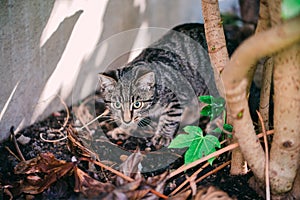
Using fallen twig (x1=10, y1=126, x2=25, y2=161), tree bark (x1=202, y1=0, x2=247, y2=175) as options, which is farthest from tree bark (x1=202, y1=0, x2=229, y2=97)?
fallen twig (x1=10, y1=126, x2=25, y2=161)

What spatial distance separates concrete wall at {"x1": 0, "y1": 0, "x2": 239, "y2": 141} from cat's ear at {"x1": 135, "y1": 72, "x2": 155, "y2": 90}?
22.9 inches

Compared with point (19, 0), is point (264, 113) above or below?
below

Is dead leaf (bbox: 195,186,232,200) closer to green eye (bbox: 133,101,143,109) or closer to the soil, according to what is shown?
the soil

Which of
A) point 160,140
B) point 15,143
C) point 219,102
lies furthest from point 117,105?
point 219,102

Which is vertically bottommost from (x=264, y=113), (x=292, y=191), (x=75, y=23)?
(x=292, y=191)

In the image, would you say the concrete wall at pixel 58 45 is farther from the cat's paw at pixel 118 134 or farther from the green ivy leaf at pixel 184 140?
the green ivy leaf at pixel 184 140

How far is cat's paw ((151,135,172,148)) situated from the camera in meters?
2.83

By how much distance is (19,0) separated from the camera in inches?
99.3

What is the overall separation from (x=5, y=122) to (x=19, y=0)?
0.68 meters

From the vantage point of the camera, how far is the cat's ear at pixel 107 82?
2709 millimetres

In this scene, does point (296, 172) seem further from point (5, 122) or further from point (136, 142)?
point (5, 122)

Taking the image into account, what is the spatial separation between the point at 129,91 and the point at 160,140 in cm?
38

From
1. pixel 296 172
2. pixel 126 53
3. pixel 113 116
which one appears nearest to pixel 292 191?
pixel 296 172

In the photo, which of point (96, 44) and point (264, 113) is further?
point (96, 44)
